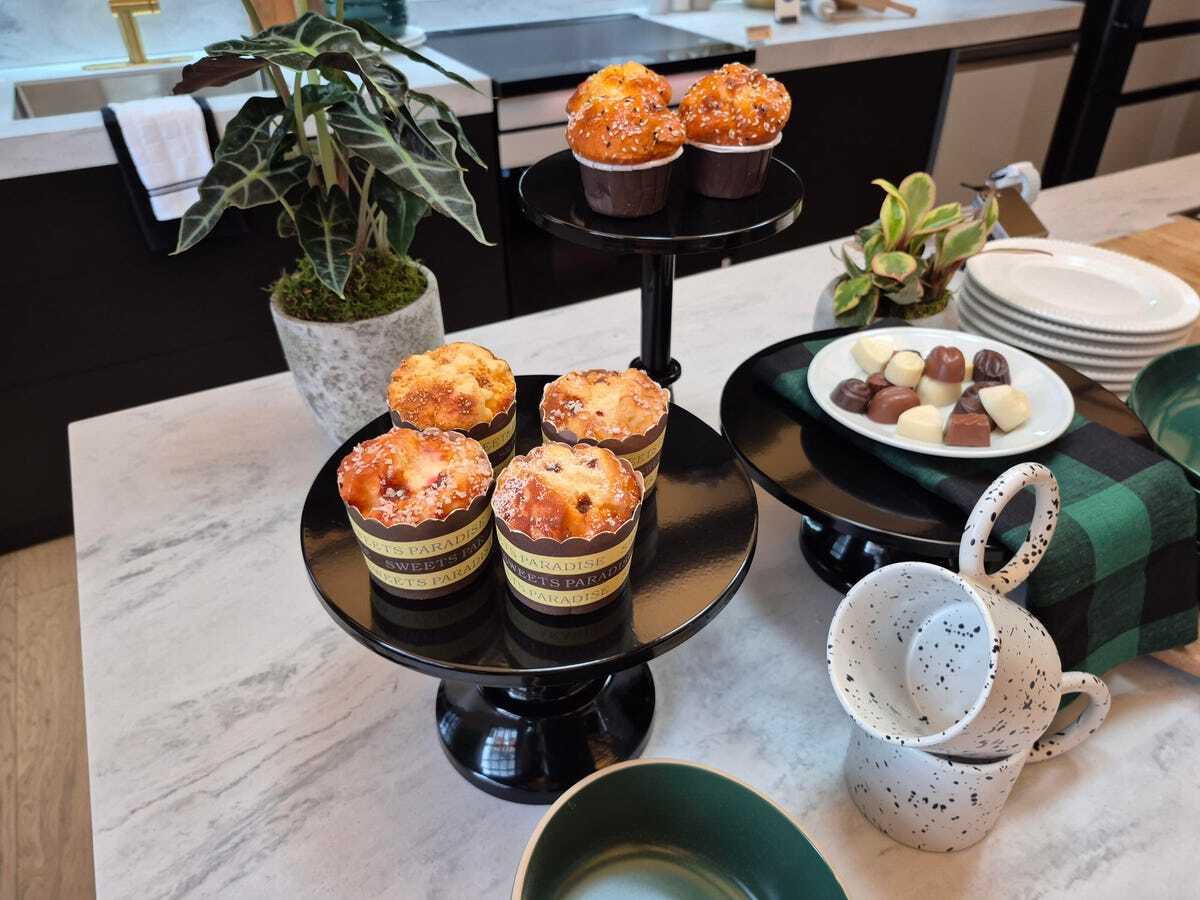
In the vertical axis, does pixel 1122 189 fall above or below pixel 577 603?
below

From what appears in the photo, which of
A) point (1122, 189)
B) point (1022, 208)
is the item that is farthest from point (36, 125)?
point (1122, 189)

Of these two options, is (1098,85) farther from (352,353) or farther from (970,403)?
(352,353)

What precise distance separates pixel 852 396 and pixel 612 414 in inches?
10.2

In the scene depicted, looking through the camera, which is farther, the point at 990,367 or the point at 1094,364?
the point at 1094,364

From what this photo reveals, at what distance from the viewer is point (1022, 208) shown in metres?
1.24

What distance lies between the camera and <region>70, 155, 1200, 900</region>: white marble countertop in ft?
1.98

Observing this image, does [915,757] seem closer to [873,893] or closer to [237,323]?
[873,893]

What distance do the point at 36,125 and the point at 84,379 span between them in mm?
541

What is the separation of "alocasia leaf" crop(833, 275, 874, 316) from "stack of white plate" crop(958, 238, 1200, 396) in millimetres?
188

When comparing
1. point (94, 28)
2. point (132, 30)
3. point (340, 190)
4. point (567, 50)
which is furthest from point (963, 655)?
point (94, 28)

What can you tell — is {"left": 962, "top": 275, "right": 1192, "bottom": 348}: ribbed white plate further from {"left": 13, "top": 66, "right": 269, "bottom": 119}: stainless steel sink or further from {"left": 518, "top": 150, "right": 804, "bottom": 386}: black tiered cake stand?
{"left": 13, "top": 66, "right": 269, "bottom": 119}: stainless steel sink

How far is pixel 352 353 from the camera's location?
2.88ft

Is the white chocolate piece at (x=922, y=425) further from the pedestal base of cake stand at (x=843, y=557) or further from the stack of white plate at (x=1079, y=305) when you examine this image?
the stack of white plate at (x=1079, y=305)

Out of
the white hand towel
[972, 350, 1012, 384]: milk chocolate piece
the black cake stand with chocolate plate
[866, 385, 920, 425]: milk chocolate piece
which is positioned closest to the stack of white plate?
the black cake stand with chocolate plate
